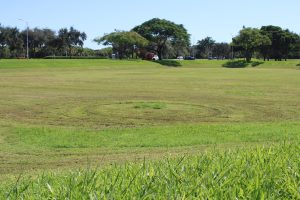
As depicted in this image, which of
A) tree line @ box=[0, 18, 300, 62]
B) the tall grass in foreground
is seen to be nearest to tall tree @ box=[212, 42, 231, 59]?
tree line @ box=[0, 18, 300, 62]

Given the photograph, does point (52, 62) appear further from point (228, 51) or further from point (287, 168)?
point (228, 51)

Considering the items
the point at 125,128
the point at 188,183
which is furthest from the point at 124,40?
the point at 188,183

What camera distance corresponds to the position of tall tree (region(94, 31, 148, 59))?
371ft

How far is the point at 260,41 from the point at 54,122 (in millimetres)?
101408

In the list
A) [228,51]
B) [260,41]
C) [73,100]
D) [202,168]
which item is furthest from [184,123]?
[228,51]

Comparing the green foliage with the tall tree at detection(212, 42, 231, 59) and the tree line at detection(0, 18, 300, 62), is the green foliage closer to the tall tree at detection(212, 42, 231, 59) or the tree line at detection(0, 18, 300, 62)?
the tree line at detection(0, 18, 300, 62)

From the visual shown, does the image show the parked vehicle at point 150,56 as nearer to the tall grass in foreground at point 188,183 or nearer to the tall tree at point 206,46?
the tall tree at point 206,46

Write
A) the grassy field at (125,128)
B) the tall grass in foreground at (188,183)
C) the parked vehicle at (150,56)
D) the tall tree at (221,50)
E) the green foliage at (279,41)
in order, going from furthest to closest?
the tall tree at (221,50) < the green foliage at (279,41) < the parked vehicle at (150,56) < the grassy field at (125,128) < the tall grass in foreground at (188,183)

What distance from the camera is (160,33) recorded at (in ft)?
411

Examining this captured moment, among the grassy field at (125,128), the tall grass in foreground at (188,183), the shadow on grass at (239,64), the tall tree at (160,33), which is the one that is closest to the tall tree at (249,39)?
the shadow on grass at (239,64)

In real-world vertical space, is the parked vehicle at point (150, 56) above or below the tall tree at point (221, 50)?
below

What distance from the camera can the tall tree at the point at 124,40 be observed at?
371ft

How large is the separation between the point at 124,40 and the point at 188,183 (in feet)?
362

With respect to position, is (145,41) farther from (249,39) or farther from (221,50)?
(221,50)
